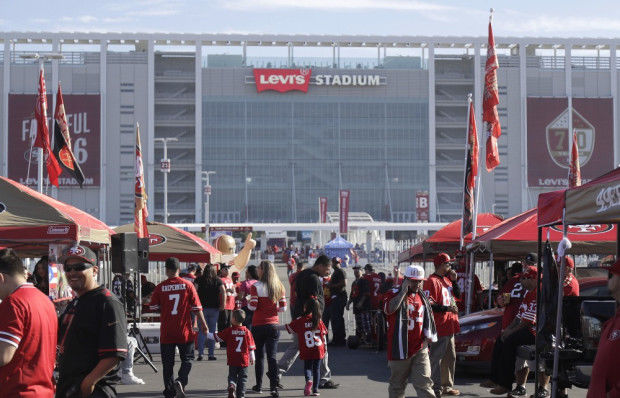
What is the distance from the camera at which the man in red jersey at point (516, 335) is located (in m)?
11.9

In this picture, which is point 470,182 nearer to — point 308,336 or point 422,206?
point 308,336

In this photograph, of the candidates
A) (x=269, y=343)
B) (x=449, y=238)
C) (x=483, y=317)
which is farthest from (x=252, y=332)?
(x=449, y=238)

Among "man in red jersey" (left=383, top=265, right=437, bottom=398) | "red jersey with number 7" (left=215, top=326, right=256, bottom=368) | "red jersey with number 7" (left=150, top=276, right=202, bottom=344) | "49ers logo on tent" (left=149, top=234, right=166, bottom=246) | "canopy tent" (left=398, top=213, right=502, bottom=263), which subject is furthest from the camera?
"canopy tent" (left=398, top=213, right=502, bottom=263)

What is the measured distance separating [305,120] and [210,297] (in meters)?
110

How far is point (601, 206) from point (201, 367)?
978 cm

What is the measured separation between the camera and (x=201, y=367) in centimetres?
1730

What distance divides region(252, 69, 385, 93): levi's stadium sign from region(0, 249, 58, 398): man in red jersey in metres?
118

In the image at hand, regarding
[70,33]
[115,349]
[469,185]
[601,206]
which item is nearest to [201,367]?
[469,185]

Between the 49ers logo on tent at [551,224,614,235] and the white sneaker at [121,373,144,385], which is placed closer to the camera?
the white sneaker at [121,373,144,385]

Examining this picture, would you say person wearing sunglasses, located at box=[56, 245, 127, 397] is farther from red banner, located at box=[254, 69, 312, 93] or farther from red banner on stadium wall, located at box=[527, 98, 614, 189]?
red banner, located at box=[254, 69, 312, 93]

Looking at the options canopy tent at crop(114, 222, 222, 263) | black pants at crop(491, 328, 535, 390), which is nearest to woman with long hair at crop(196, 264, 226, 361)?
canopy tent at crop(114, 222, 222, 263)

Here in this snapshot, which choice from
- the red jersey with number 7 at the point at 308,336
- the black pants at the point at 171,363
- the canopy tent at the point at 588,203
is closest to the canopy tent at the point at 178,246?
the red jersey with number 7 at the point at 308,336

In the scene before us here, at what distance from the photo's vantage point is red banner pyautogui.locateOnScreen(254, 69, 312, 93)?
12338 centimetres

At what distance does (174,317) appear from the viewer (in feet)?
40.3
